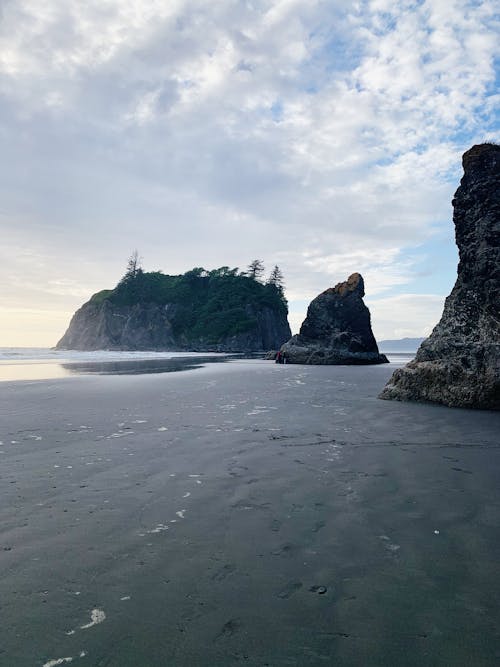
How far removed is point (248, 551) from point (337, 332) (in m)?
37.1

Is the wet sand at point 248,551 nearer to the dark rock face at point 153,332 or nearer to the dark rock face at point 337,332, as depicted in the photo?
the dark rock face at point 337,332

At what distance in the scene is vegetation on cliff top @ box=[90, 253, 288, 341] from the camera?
98.9 m

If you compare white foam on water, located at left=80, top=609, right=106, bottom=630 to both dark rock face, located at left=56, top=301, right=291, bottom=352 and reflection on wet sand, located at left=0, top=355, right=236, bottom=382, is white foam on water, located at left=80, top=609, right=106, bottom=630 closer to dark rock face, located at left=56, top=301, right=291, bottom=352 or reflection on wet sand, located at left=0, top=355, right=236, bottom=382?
reflection on wet sand, located at left=0, top=355, right=236, bottom=382

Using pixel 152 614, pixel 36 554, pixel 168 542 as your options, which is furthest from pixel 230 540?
pixel 36 554

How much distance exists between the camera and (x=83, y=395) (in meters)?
10.8

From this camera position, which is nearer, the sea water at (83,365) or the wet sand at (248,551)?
the wet sand at (248,551)

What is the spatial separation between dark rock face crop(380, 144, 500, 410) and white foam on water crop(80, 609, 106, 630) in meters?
9.58

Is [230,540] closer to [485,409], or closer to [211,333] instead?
[485,409]

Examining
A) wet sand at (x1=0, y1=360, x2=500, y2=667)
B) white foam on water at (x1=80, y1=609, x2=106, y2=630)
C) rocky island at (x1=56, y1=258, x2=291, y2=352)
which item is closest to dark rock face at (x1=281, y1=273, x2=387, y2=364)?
wet sand at (x1=0, y1=360, x2=500, y2=667)

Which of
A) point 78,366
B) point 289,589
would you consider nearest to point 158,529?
point 289,589

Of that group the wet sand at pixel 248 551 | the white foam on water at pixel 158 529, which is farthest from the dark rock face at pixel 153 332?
the white foam on water at pixel 158 529

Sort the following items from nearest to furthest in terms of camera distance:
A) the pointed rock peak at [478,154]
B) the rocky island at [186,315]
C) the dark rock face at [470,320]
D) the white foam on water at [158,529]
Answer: the white foam on water at [158,529]
the dark rock face at [470,320]
the pointed rock peak at [478,154]
the rocky island at [186,315]

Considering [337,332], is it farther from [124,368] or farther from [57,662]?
[57,662]

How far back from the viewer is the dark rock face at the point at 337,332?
37.2 m
